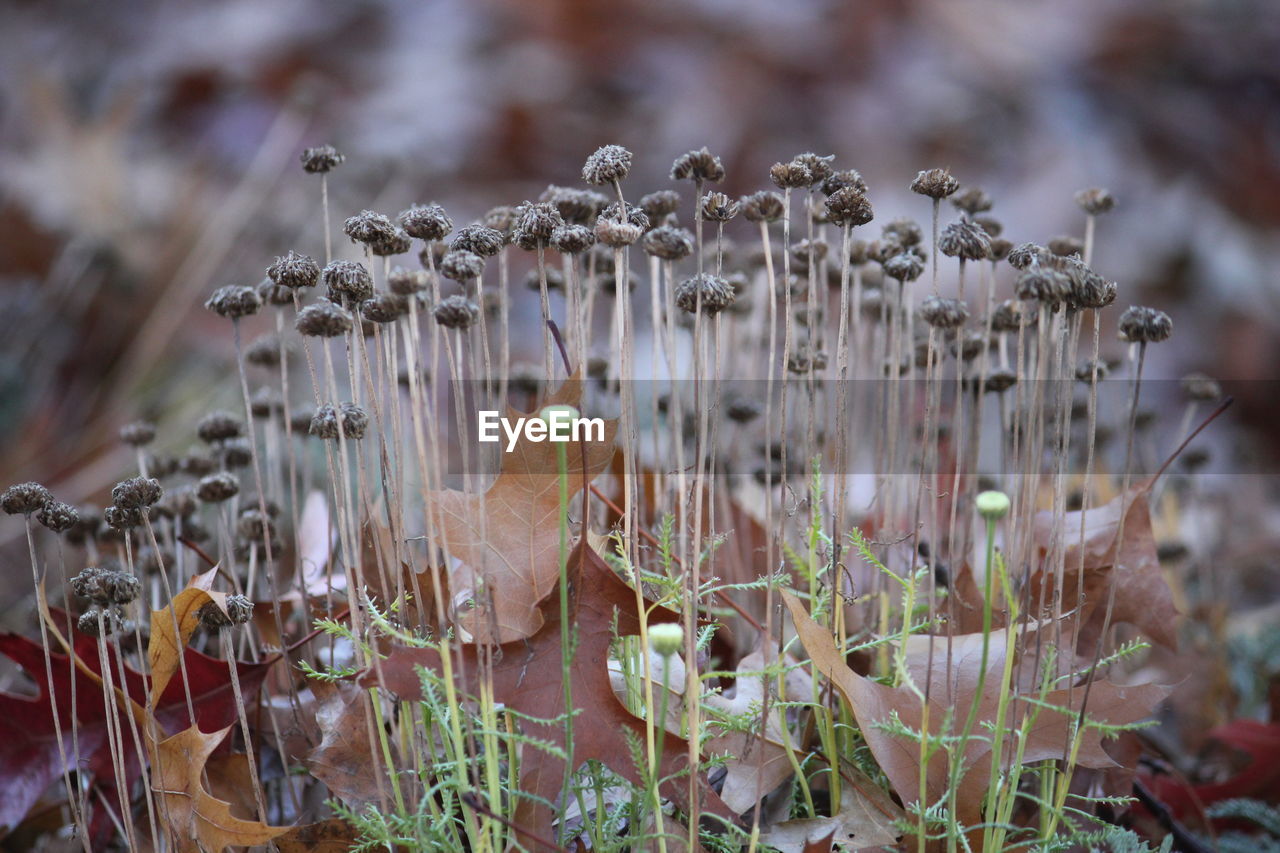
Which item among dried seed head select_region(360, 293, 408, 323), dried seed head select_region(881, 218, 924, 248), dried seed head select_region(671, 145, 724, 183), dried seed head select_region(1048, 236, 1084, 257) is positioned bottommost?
dried seed head select_region(360, 293, 408, 323)

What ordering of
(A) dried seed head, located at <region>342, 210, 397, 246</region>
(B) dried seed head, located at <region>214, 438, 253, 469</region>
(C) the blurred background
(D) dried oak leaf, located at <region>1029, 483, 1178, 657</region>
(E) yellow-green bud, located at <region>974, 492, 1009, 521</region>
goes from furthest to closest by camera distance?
1. (C) the blurred background
2. (B) dried seed head, located at <region>214, 438, 253, 469</region>
3. (D) dried oak leaf, located at <region>1029, 483, 1178, 657</region>
4. (A) dried seed head, located at <region>342, 210, 397, 246</region>
5. (E) yellow-green bud, located at <region>974, 492, 1009, 521</region>

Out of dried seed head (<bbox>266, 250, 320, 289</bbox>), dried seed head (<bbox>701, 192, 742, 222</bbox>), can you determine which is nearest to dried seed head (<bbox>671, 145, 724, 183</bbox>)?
dried seed head (<bbox>701, 192, 742, 222</bbox>)

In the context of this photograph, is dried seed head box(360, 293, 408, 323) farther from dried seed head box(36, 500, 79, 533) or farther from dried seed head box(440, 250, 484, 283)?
dried seed head box(36, 500, 79, 533)

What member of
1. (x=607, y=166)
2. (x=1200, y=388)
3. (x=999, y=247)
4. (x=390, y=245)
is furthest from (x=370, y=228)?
(x=1200, y=388)

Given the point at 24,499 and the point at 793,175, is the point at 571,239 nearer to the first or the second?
the point at 793,175

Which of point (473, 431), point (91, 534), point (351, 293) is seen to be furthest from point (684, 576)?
point (473, 431)

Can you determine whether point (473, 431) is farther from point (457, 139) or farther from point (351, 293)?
point (457, 139)
